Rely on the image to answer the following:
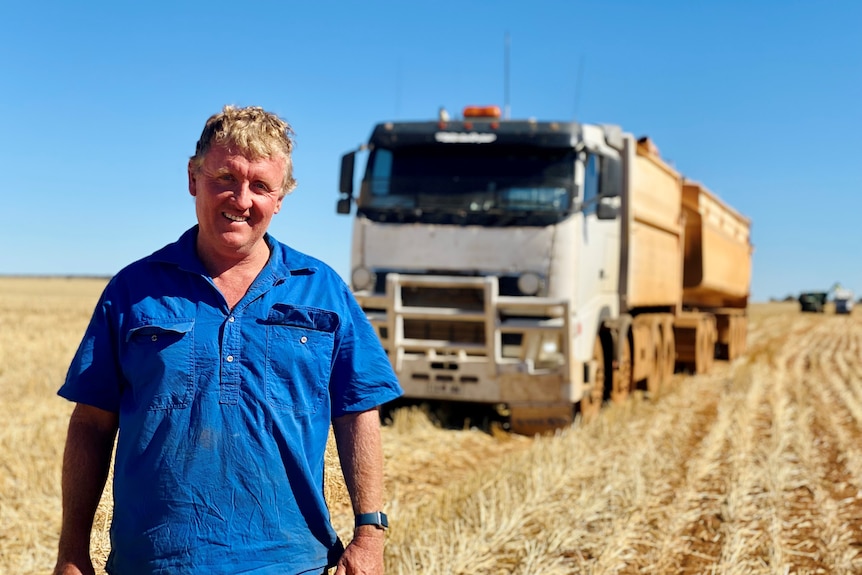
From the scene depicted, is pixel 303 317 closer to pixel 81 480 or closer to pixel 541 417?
pixel 81 480

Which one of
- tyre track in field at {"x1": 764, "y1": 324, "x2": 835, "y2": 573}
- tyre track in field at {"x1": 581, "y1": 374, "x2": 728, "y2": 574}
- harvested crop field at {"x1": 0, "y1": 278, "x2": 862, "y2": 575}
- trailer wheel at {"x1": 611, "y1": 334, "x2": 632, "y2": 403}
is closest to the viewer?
harvested crop field at {"x1": 0, "y1": 278, "x2": 862, "y2": 575}

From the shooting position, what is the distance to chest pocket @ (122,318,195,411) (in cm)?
242

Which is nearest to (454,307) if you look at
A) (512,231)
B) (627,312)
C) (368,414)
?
(512,231)

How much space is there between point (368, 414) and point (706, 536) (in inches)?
152

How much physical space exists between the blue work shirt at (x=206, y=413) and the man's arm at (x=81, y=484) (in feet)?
0.20

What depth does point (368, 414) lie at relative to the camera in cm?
265

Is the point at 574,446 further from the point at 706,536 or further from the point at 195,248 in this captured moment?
the point at 195,248

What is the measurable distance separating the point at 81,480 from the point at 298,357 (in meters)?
0.65

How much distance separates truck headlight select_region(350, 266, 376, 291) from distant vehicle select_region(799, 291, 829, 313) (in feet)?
190

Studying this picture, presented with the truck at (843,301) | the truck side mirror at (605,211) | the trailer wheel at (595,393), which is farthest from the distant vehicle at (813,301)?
the truck side mirror at (605,211)

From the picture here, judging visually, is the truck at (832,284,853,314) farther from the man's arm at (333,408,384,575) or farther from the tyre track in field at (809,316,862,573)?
the man's arm at (333,408,384,575)

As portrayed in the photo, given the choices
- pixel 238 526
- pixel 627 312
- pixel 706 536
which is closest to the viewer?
pixel 238 526

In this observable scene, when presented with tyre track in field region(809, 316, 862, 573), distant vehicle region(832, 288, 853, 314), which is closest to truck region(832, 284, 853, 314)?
distant vehicle region(832, 288, 853, 314)

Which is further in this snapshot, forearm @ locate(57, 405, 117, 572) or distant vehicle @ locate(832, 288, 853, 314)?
distant vehicle @ locate(832, 288, 853, 314)
